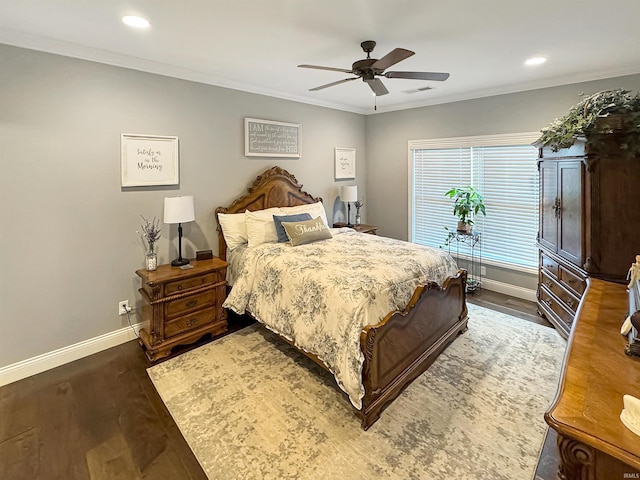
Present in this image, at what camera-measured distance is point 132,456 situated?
1.90 metres

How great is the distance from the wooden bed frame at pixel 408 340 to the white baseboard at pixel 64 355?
1.45 metres

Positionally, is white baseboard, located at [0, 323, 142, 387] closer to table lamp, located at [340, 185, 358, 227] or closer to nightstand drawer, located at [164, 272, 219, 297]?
nightstand drawer, located at [164, 272, 219, 297]

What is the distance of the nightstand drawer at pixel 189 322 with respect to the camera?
2.93 metres

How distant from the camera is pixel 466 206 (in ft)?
14.2

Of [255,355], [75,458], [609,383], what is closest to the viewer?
[609,383]

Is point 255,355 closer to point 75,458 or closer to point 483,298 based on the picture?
point 75,458

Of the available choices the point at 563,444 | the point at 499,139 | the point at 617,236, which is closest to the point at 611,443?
the point at 563,444

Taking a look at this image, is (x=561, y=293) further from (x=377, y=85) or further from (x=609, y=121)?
(x=377, y=85)

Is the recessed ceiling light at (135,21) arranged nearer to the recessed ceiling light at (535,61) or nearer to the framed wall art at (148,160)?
the framed wall art at (148,160)

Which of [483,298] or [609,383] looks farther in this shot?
[483,298]

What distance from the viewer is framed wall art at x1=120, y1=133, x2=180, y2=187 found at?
3043 millimetres

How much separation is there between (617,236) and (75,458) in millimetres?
4073

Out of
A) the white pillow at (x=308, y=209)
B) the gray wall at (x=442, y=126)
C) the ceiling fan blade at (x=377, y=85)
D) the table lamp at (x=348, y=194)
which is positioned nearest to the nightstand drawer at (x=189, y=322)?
the white pillow at (x=308, y=209)

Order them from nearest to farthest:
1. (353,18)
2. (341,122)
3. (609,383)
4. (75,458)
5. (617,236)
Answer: (609,383) < (75,458) < (353,18) < (617,236) < (341,122)
